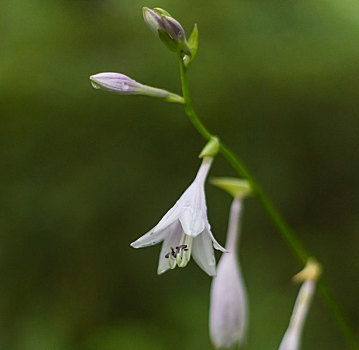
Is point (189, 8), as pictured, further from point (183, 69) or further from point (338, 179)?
point (183, 69)

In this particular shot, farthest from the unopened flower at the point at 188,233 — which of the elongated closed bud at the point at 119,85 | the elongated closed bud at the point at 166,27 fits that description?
the elongated closed bud at the point at 166,27

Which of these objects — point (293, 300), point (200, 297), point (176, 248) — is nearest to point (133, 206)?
point (200, 297)

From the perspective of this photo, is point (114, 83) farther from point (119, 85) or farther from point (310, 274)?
point (310, 274)

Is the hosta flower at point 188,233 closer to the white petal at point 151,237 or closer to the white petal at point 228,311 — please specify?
the white petal at point 151,237

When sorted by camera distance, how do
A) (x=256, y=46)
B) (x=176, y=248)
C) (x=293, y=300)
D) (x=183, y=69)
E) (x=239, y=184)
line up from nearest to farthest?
(x=183, y=69), (x=176, y=248), (x=239, y=184), (x=293, y=300), (x=256, y=46)

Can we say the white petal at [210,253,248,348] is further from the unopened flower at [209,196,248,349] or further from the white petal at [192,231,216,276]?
the white petal at [192,231,216,276]

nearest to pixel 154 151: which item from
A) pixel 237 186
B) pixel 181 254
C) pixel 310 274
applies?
pixel 237 186
